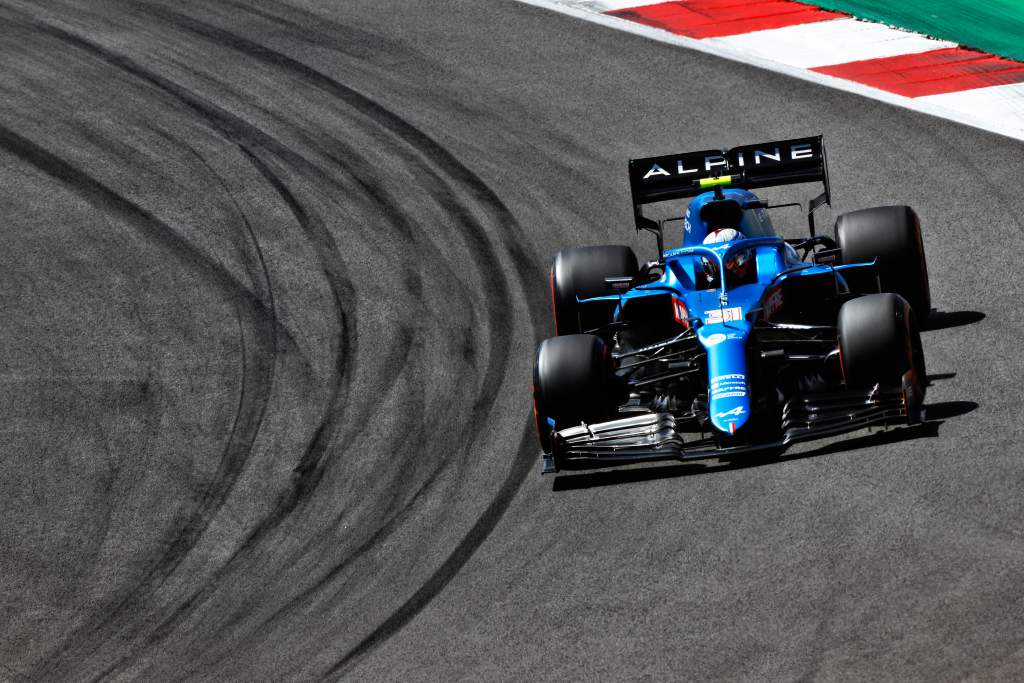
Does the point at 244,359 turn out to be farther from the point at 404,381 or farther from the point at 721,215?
the point at 721,215

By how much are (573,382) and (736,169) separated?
8.07 ft

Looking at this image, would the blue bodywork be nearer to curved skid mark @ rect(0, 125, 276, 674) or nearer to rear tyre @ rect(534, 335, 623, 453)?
rear tyre @ rect(534, 335, 623, 453)

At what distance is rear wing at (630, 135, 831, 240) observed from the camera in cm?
1064

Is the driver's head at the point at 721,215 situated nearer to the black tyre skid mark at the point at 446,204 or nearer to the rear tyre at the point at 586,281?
the rear tyre at the point at 586,281

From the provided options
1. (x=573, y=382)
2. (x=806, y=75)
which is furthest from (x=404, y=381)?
(x=806, y=75)

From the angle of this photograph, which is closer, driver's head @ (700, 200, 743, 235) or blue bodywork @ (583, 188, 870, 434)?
blue bodywork @ (583, 188, 870, 434)

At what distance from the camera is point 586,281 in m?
10.5

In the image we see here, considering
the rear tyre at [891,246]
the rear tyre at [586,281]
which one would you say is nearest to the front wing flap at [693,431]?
the rear tyre at [586,281]

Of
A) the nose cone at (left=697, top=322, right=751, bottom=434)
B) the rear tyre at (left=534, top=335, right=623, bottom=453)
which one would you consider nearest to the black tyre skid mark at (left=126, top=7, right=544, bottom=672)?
the rear tyre at (left=534, top=335, right=623, bottom=453)

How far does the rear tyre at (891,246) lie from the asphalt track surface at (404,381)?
0.56 m

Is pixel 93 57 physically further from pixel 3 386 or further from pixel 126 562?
pixel 126 562

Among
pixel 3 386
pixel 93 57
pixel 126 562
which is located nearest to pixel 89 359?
pixel 3 386

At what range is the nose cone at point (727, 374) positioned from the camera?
8781 mm

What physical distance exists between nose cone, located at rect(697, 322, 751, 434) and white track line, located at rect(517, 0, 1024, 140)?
520 cm
